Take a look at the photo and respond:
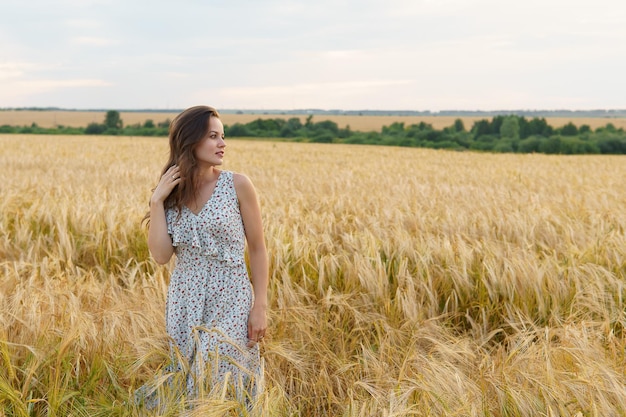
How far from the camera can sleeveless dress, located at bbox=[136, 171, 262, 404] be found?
8.20ft

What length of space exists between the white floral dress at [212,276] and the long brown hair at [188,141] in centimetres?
10

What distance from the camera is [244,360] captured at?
256 cm

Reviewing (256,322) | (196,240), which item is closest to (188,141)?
(196,240)

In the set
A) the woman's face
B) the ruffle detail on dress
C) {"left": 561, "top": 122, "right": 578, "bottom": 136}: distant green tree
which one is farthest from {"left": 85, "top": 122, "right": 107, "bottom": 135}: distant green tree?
the woman's face

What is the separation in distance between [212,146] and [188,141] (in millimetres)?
100

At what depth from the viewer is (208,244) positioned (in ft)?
8.25

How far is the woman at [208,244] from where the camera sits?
2447 millimetres

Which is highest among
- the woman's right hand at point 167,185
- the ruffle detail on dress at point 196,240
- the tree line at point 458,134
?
the woman's right hand at point 167,185

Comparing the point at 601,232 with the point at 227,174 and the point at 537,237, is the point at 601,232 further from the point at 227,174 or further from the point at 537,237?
the point at 227,174

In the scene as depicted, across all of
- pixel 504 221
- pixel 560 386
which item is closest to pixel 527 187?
pixel 504 221

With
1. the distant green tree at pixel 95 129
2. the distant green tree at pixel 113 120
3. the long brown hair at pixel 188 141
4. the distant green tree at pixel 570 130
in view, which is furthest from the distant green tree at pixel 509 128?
the long brown hair at pixel 188 141

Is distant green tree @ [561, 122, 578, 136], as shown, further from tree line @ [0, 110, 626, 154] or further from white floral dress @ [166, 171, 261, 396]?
white floral dress @ [166, 171, 261, 396]

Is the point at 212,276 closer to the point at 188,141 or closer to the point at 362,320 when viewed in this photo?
the point at 188,141

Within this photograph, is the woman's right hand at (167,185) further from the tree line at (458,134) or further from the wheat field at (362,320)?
the tree line at (458,134)
